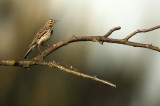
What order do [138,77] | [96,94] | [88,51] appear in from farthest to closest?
[138,77], [88,51], [96,94]

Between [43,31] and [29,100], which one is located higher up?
[43,31]

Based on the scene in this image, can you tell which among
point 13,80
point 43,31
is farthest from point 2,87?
point 43,31

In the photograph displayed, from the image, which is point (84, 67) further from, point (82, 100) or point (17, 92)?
point (17, 92)

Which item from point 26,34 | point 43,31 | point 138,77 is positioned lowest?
point 138,77

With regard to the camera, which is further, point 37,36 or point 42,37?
point 37,36

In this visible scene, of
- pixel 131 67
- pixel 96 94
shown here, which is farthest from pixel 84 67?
pixel 131 67

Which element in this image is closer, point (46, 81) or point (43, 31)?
point (43, 31)

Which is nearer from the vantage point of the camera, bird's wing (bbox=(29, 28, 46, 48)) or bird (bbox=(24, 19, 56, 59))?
bird (bbox=(24, 19, 56, 59))

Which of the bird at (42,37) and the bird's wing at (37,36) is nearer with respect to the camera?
the bird at (42,37)

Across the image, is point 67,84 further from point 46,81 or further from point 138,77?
point 138,77

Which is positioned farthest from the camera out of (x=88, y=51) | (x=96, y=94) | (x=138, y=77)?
(x=138, y=77)
